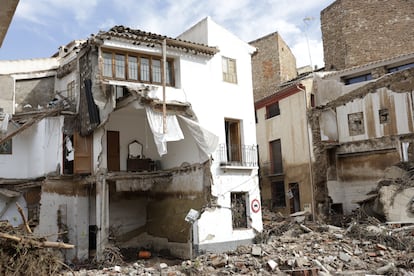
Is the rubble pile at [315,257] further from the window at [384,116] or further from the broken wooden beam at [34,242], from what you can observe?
the broken wooden beam at [34,242]

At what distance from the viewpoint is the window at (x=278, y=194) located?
2727 centimetres

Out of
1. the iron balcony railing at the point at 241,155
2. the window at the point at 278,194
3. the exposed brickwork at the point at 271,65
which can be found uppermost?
the exposed brickwork at the point at 271,65

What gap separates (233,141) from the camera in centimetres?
1956

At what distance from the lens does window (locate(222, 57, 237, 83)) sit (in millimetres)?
19469

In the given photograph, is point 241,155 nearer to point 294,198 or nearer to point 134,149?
point 134,149

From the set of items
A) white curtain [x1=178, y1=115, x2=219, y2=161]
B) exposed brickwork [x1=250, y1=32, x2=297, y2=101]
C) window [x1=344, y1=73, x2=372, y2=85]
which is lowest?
white curtain [x1=178, y1=115, x2=219, y2=161]

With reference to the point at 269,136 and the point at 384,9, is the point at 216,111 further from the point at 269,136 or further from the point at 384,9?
the point at 384,9

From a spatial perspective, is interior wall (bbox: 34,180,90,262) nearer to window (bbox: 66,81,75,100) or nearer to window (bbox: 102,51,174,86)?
window (bbox: 66,81,75,100)

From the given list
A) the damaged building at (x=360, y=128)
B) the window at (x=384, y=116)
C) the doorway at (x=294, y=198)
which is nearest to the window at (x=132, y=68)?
the damaged building at (x=360, y=128)

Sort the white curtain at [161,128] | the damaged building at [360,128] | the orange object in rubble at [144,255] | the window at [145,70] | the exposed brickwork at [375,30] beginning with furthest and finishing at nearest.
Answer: the exposed brickwork at [375,30]
the damaged building at [360,128]
the orange object in rubble at [144,255]
the window at [145,70]
the white curtain at [161,128]

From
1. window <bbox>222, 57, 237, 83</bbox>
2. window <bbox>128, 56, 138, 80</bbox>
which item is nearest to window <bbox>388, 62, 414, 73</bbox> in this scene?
window <bbox>222, 57, 237, 83</bbox>

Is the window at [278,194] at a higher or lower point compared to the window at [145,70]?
lower

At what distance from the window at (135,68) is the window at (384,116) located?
41.2 ft

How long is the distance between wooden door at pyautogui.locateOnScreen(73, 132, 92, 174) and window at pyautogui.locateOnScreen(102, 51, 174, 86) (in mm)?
3496
